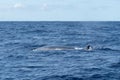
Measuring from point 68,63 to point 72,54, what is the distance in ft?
31.3

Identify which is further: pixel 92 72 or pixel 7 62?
pixel 7 62

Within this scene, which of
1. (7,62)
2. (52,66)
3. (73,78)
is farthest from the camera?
(7,62)

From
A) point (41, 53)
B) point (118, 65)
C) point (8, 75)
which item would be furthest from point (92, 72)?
point (41, 53)

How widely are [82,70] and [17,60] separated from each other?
1236 cm

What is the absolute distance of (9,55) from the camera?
56969 mm

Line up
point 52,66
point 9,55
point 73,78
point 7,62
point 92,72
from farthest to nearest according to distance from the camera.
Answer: point 9,55 < point 7,62 < point 52,66 < point 92,72 < point 73,78

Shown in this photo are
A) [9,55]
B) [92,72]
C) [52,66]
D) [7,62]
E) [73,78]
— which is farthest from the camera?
[9,55]

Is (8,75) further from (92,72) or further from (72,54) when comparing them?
(72,54)

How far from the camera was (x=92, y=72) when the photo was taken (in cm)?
4150

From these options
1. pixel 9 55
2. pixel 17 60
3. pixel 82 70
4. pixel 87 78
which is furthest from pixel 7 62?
pixel 87 78

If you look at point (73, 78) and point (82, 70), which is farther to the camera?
point (82, 70)

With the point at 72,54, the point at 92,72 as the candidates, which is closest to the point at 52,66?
the point at 92,72

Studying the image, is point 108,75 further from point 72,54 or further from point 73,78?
point 72,54

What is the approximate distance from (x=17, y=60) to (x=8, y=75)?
1137 cm
